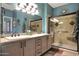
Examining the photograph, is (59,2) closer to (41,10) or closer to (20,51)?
(41,10)

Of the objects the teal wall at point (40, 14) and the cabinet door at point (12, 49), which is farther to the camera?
the teal wall at point (40, 14)

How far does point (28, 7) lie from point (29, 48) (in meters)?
0.57

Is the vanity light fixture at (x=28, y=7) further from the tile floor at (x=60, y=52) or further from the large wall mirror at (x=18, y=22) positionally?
the tile floor at (x=60, y=52)

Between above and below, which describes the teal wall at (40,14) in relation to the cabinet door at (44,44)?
above

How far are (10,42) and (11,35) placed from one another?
0.15 m

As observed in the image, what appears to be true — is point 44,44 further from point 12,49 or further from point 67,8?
point 67,8

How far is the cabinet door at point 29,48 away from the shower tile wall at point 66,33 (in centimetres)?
35

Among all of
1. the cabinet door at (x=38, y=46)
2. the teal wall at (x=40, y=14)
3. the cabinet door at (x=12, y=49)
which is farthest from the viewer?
the cabinet door at (x=38, y=46)

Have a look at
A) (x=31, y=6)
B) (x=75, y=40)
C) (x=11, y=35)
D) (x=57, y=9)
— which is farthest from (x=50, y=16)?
(x=11, y=35)

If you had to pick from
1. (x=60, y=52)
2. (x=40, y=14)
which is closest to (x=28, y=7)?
(x=40, y=14)

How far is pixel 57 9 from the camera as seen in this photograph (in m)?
1.69

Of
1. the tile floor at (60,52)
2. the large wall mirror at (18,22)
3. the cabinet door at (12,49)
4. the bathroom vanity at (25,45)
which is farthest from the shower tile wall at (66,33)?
the cabinet door at (12,49)

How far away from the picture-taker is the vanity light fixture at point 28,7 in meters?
1.68

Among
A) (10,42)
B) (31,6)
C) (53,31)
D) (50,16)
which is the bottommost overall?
(10,42)
